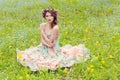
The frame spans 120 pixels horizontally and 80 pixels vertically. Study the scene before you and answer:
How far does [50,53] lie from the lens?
846 cm

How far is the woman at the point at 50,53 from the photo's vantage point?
812 cm

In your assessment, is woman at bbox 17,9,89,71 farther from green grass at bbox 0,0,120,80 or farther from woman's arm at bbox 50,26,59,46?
green grass at bbox 0,0,120,80

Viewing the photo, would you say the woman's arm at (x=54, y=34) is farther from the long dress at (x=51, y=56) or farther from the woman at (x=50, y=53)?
the long dress at (x=51, y=56)

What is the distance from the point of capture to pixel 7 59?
28.6 feet

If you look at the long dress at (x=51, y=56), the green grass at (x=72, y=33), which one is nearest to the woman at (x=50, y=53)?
the long dress at (x=51, y=56)

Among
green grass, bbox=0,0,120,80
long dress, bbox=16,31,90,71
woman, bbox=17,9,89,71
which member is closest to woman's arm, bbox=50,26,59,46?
woman, bbox=17,9,89,71

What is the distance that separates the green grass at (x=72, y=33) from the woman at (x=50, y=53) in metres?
0.21

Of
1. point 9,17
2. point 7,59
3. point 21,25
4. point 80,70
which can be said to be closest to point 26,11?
point 9,17

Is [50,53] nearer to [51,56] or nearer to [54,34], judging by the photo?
[51,56]

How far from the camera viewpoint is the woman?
8125mm

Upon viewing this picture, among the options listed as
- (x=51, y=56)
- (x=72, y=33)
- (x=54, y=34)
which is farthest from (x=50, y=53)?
(x=72, y=33)

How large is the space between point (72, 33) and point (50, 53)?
2.62 meters

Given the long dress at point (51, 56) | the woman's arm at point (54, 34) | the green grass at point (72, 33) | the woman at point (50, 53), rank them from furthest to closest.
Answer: the woman's arm at point (54, 34) → the woman at point (50, 53) → the long dress at point (51, 56) → the green grass at point (72, 33)

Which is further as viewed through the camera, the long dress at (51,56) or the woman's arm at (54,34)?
the woman's arm at (54,34)
